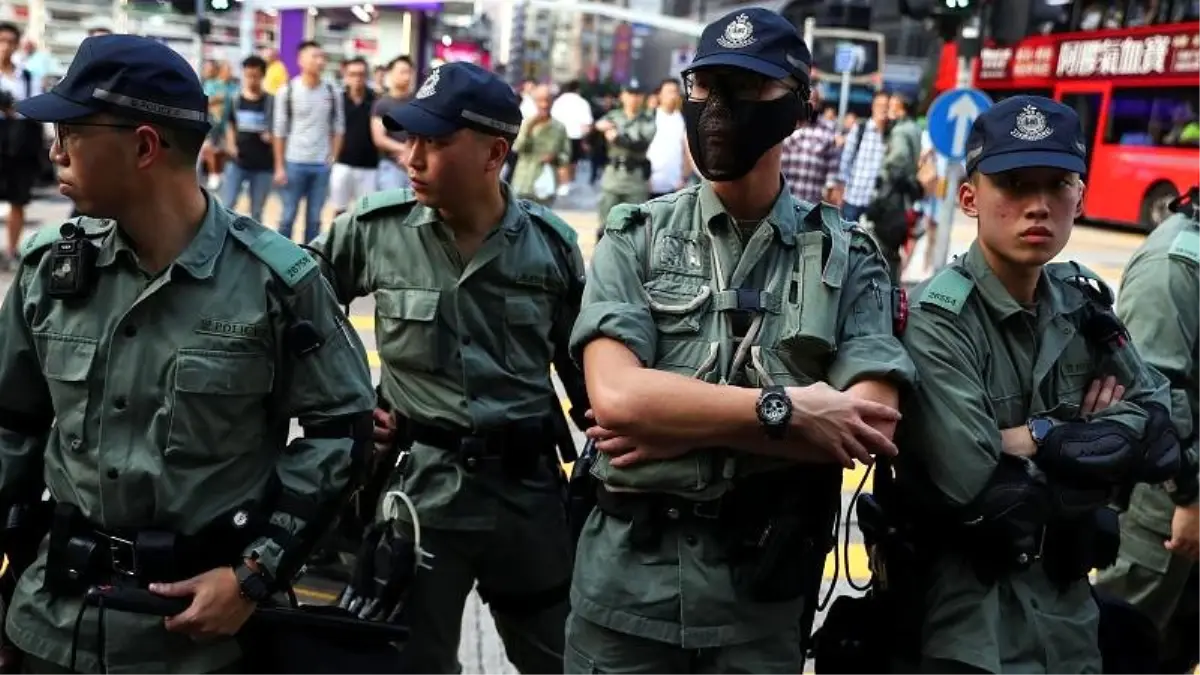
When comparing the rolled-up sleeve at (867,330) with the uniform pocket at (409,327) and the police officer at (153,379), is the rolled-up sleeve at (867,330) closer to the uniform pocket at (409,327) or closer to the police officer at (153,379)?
the police officer at (153,379)

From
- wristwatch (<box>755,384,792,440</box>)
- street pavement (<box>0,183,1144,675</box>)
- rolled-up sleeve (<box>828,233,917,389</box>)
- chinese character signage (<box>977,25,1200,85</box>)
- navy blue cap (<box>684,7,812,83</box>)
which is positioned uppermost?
chinese character signage (<box>977,25,1200,85</box>)

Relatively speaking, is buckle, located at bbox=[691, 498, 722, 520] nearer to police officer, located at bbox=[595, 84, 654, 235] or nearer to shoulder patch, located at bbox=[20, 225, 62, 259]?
shoulder patch, located at bbox=[20, 225, 62, 259]

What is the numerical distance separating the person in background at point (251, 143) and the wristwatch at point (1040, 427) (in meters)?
9.64

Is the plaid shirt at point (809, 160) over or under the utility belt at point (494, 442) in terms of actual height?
→ over

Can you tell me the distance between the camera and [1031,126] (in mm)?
2576

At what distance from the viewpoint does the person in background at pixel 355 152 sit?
11.4 metres

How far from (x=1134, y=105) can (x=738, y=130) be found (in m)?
21.8

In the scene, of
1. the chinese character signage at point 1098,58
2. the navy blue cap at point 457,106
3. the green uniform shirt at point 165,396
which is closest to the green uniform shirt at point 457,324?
the navy blue cap at point 457,106

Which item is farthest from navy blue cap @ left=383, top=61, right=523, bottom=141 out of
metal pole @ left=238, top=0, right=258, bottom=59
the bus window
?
metal pole @ left=238, top=0, right=258, bottom=59

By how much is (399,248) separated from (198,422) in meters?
1.17

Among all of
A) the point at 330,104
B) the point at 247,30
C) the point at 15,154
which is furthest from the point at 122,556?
the point at 247,30

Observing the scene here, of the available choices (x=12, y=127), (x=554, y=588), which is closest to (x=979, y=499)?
(x=554, y=588)

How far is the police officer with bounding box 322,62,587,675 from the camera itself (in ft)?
10.9

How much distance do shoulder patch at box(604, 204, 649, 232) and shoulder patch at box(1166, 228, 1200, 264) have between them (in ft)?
4.61
